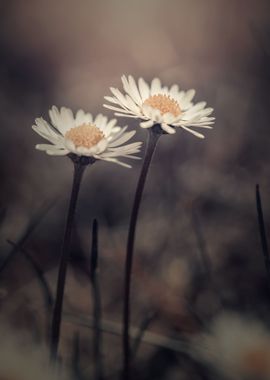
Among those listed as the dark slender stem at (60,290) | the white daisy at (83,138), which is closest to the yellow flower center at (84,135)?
the white daisy at (83,138)

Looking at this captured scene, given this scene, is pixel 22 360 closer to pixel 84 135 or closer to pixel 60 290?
pixel 60 290

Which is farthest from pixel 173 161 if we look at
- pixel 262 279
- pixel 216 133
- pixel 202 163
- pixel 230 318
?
pixel 230 318

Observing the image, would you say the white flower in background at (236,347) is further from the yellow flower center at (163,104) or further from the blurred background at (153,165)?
the yellow flower center at (163,104)

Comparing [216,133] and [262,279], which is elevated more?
[216,133]

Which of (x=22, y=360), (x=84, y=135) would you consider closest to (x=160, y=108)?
(x=84, y=135)

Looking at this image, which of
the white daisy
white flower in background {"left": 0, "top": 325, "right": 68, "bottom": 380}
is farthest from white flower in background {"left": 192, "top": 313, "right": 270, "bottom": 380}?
the white daisy

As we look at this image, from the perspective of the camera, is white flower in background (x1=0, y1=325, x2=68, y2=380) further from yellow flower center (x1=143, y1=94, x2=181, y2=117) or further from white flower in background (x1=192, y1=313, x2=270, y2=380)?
yellow flower center (x1=143, y1=94, x2=181, y2=117)

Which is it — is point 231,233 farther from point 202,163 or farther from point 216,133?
point 216,133
